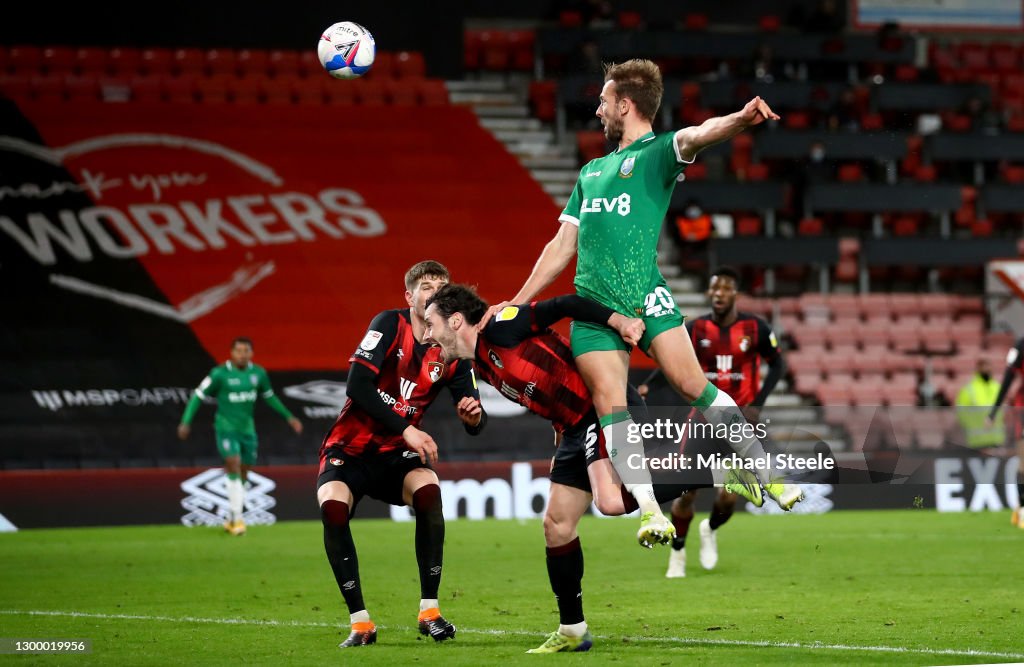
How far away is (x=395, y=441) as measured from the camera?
25.9 ft

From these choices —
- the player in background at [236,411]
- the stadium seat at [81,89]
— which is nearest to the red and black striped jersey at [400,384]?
the player in background at [236,411]

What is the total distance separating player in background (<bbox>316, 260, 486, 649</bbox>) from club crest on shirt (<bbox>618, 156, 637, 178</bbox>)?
129 cm

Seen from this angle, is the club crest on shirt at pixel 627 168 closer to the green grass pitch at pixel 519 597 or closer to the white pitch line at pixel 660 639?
the green grass pitch at pixel 519 597

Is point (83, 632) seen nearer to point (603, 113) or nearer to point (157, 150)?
point (603, 113)

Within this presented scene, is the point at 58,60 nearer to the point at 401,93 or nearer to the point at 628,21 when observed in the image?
the point at 401,93

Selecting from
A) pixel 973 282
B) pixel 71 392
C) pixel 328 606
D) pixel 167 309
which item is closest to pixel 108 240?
pixel 167 309

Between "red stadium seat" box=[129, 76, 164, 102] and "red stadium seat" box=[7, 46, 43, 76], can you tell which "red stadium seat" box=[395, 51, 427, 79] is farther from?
"red stadium seat" box=[7, 46, 43, 76]

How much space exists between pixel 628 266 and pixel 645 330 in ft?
1.08

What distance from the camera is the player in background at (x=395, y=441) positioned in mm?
7508

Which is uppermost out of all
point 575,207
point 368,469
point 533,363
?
point 575,207

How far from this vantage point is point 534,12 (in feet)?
86.2

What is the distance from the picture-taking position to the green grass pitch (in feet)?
23.3

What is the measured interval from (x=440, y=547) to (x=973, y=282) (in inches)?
711

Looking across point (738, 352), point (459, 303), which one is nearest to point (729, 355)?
point (738, 352)
